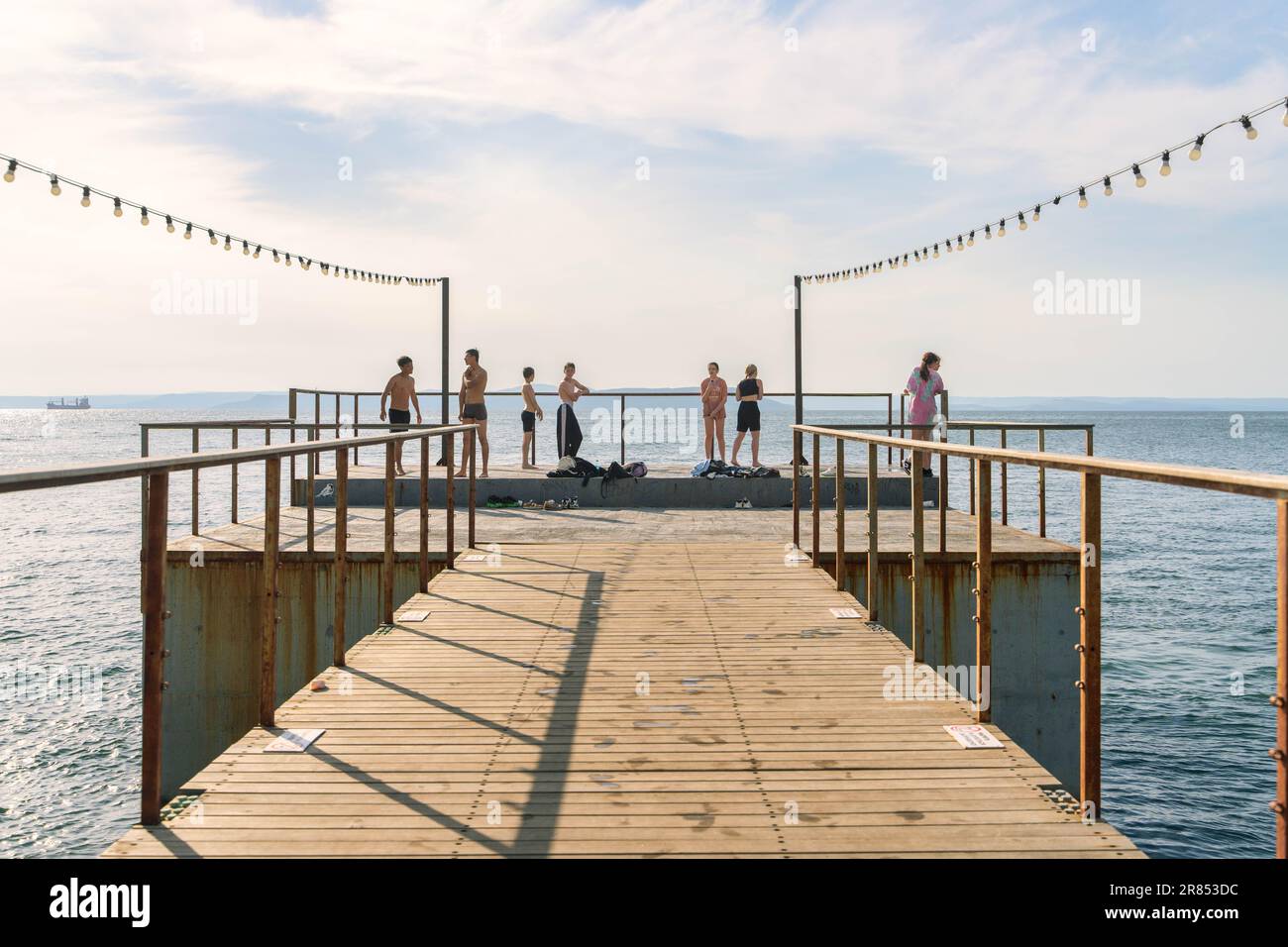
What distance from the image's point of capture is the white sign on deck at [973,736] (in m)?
4.30

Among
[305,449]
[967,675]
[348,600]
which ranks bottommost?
[967,675]

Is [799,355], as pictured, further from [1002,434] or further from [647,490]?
[1002,434]

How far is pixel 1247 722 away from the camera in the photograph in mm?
16312

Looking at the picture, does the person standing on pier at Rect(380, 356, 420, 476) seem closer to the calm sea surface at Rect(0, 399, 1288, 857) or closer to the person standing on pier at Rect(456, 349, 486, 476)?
the person standing on pier at Rect(456, 349, 486, 476)

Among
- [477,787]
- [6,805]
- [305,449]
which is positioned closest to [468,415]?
[6,805]

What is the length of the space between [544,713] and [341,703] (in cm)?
96

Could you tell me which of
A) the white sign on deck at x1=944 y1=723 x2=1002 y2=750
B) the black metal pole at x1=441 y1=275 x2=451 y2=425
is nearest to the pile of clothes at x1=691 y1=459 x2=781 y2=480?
the black metal pole at x1=441 y1=275 x2=451 y2=425

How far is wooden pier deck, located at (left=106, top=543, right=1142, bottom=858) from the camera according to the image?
Result: 3340 mm

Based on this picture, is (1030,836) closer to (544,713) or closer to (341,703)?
(544,713)

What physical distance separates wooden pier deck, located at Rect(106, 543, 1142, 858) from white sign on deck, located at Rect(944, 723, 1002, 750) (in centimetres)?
5

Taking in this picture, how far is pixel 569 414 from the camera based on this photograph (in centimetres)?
1659

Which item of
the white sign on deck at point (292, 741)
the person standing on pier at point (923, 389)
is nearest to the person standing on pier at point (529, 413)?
the person standing on pier at point (923, 389)

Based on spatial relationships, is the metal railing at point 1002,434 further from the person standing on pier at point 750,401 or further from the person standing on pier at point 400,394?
the person standing on pier at point 400,394
